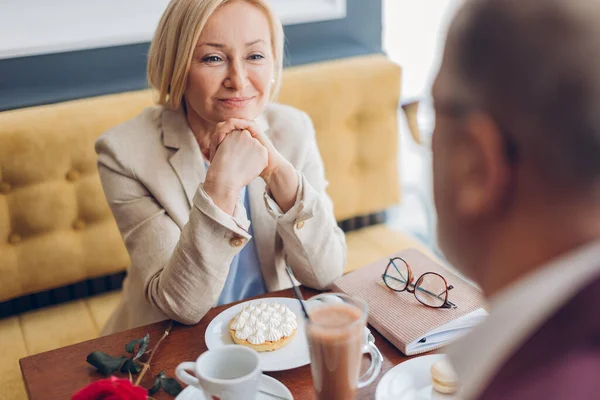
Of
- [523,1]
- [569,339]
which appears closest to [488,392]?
[569,339]

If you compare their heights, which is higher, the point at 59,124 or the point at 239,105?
the point at 239,105

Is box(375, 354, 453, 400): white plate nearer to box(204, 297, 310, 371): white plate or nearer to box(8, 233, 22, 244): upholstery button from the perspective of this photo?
box(204, 297, 310, 371): white plate

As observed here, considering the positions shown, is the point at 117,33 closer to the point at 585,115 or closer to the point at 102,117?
the point at 102,117

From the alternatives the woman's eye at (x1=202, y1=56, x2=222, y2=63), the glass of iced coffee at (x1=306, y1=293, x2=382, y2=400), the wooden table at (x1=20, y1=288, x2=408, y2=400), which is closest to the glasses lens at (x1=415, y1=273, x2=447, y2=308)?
the wooden table at (x1=20, y1=288, x2=408, y2=400)

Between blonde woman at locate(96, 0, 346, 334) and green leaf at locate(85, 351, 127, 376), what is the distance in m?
0.19

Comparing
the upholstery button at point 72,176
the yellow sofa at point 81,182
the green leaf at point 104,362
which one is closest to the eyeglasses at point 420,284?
the green leaf at point 104,362

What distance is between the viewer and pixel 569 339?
0.57 m

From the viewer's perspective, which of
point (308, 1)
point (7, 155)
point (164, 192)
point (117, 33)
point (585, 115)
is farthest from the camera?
point (308, 1)

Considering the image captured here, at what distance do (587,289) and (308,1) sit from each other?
6.58 feet

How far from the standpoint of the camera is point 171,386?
1.12 m

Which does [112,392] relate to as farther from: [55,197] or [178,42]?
[55,197]

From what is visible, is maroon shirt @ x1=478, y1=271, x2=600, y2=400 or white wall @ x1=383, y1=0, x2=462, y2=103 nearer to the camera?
maroon shirt @ x1=478, y1=271, x2=600, y2=400

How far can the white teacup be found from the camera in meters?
0.95

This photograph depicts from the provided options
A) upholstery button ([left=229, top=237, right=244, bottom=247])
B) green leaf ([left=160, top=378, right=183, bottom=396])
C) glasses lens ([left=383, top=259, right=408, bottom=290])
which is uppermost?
upholstery button ([left=229, top=237, right=244, bottom=247])
